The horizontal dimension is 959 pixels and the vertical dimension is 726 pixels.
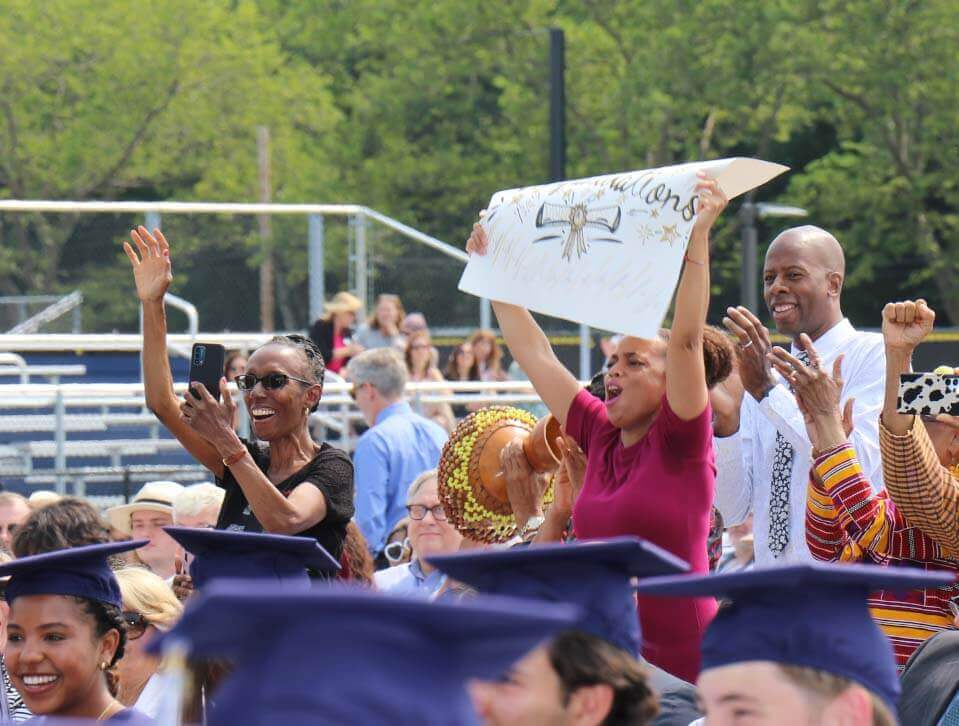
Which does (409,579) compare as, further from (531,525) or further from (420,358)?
(420,358)

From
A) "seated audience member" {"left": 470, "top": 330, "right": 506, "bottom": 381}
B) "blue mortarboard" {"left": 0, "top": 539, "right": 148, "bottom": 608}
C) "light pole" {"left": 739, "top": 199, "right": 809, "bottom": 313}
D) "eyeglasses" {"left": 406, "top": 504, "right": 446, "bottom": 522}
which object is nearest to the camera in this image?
"blue mortarboard" {"left": 0, "top": 539, "right": 148, "bottom": 608}

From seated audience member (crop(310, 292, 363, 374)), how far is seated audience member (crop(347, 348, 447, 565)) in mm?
4060

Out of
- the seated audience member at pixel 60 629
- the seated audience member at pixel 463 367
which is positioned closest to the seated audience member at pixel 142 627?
the seated audience member at pixel 60 629

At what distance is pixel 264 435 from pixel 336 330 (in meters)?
7.91

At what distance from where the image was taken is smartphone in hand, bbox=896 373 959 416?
15.3 ft

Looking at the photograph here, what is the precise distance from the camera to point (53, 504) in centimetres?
661

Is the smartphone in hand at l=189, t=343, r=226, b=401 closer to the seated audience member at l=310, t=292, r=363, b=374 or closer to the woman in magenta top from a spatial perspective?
the woman in magenta top

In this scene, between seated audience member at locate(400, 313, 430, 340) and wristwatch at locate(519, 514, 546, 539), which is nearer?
wristwatch at locate(519, 514, 546, 539)

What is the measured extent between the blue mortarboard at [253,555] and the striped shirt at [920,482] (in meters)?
1.58

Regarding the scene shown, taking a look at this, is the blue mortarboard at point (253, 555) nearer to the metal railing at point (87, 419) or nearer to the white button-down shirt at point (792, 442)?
the white button-down shirt at point (792, 442)

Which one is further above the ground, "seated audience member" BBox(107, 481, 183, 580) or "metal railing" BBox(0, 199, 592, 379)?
"metal railing" BBox(0, 199, 592, 379)

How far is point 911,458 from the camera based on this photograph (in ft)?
15.5

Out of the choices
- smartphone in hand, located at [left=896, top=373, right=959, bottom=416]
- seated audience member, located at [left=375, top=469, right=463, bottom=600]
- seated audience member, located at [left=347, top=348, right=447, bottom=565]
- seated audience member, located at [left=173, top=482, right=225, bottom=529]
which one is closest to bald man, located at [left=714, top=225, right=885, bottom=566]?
smartphone in hand, located at [left=896, top=373, right=959, bottom=416]

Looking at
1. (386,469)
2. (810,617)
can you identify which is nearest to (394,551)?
(386,469)
